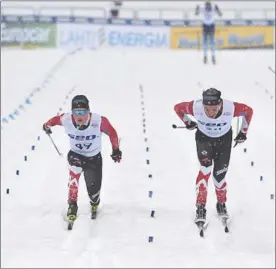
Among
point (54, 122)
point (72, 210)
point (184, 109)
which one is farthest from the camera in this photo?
point (72, 210)

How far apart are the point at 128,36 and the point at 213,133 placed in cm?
2826

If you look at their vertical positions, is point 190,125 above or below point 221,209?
below

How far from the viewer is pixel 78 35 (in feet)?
115

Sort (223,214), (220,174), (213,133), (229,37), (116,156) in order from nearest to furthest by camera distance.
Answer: (116,156)
(213,133)
(220,174)
(223,214)
(229,37)

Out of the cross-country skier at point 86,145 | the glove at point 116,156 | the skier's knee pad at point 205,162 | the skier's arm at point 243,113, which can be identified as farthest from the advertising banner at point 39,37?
the glove at point 116,156

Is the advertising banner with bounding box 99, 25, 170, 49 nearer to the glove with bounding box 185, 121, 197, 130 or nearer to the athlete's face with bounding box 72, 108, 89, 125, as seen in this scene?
the glove with bounding box 185, 121, 197, 130

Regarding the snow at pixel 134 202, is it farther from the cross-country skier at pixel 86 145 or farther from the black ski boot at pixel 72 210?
the black ski boot at pixel 72 210

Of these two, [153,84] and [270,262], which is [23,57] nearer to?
[153,84]

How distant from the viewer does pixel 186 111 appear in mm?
6688

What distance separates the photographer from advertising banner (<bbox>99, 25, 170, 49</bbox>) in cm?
3478

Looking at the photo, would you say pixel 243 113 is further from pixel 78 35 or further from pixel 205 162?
pixel 78 35

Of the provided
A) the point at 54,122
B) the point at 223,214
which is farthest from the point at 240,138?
the point at 223,214

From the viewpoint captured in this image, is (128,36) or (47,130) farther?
(128,36)

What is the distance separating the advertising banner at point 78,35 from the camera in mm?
34812
